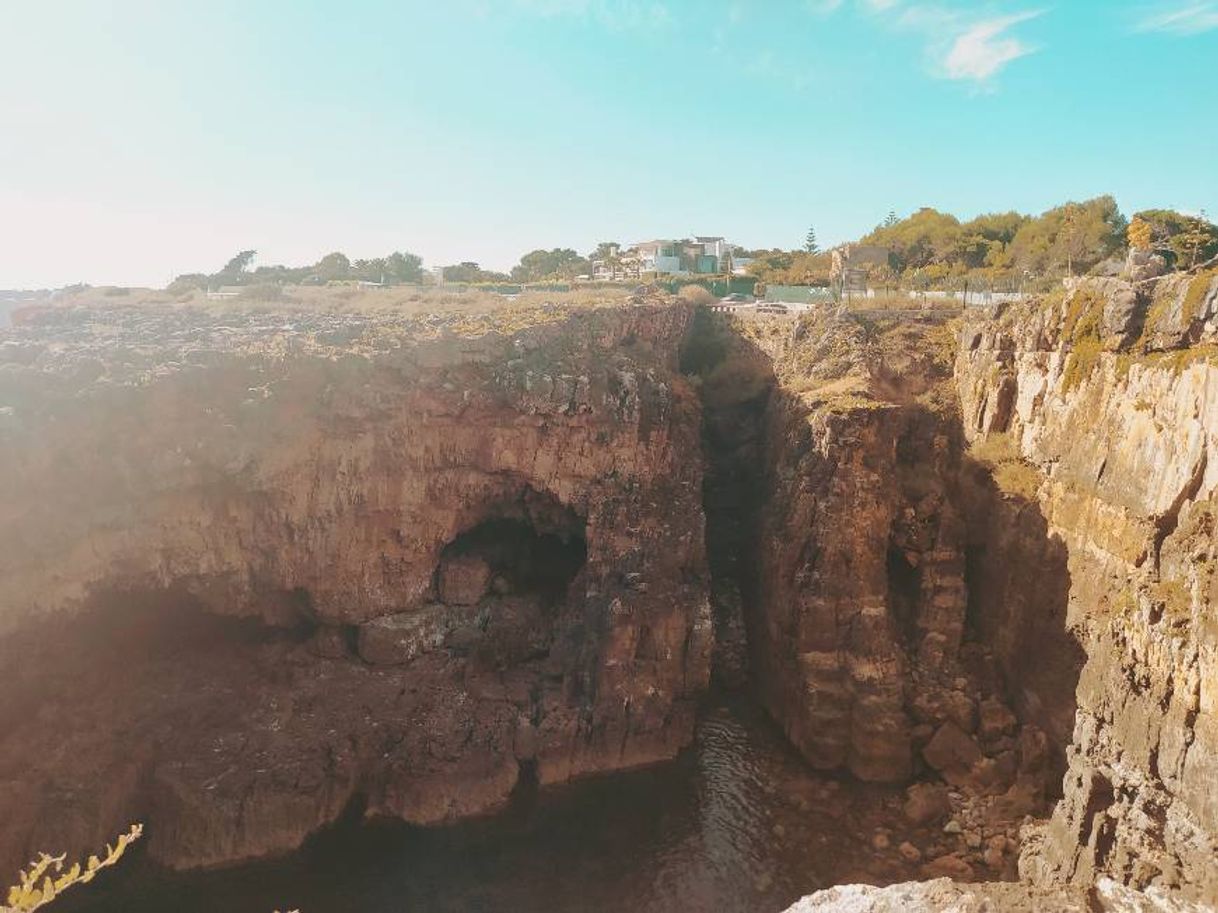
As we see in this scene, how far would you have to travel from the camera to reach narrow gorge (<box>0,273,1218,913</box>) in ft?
61.3

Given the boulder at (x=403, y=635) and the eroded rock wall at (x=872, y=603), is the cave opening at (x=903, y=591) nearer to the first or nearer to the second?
Result: the eroded rock wall at (x=872, y=603)

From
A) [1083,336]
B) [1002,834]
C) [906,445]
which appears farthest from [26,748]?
[1083,336]

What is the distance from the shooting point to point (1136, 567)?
58.9 ft

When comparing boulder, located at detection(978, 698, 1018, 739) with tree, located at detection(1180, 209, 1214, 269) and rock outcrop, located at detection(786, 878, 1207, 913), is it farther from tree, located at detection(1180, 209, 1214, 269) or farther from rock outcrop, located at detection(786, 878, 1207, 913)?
tree, located at detection(1180, 209, 1214, 269)

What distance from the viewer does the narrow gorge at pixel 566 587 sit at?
18.7 m

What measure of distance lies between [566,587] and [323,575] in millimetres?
8082

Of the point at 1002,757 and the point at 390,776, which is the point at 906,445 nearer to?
the point at 1002,757

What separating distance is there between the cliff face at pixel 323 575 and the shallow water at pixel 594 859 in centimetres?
85

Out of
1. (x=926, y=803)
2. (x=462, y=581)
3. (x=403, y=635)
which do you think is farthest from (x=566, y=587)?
(x=926, y=803)

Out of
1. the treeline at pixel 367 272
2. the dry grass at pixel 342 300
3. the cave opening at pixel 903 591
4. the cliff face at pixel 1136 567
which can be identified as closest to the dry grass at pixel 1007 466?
the cliff face at pixel 1136 567

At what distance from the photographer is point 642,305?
33906mm

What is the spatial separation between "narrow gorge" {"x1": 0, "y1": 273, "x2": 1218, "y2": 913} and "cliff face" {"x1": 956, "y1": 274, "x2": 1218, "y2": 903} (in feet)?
0.34

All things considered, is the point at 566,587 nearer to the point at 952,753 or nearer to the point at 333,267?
the point at 952,753

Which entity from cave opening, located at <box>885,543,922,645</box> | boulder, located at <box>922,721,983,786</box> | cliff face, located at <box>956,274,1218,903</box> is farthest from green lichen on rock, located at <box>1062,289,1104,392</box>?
boulder, located at <box>922,721,983,786</box>
